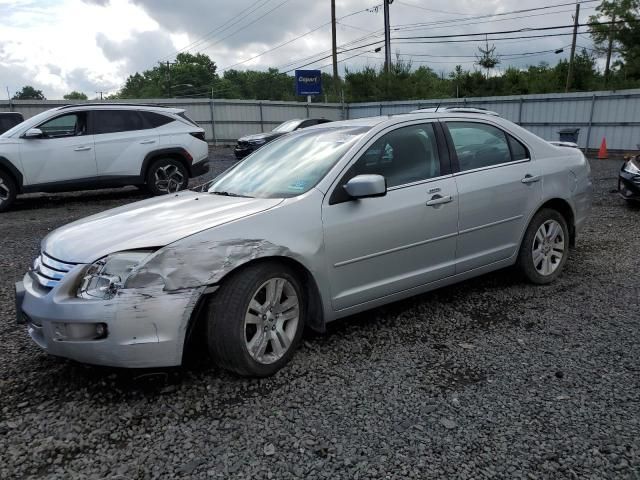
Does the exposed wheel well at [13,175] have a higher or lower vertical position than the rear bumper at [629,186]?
higher

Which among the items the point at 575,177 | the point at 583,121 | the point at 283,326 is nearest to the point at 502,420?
the point at 283,326

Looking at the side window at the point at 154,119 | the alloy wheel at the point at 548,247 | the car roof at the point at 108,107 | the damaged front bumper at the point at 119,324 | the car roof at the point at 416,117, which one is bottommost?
the alloy wheel at the point at 548,247

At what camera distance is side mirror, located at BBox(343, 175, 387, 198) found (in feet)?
10.8

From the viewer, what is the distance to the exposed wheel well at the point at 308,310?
2869mm

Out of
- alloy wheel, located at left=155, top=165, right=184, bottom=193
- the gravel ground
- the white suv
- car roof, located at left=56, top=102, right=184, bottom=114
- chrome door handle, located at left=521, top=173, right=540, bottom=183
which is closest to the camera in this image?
the gravel ground

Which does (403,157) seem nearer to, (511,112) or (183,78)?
(511,112)

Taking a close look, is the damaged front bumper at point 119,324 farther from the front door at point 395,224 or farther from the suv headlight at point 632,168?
the suv headlight at point 632,168

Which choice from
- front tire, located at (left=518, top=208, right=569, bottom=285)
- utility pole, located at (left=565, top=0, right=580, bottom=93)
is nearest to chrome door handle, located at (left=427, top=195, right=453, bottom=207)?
front tire, located at (left=518, top=208, right=569, bottom=285)

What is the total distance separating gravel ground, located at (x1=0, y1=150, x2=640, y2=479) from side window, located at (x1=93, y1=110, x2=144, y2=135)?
607 centimetres

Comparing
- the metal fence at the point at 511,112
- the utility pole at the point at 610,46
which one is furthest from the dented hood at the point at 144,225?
the utility pole at the point at 610,46

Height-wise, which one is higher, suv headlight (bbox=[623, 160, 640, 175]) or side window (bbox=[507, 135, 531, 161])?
side window (bbox=[507, 135, 531, 161])

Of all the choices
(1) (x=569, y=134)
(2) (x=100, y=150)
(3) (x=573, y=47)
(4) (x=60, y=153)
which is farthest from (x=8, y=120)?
(3) (x=573, y=47)

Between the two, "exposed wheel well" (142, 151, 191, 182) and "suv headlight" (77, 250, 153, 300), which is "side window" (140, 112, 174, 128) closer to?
"exposed wheel well" (142, 151, 191, 182)

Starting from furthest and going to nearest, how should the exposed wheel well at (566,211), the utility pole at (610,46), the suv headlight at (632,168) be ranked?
1. the utility pole at (610,46)
2. the suv headlight at (632,168)
3. the exposed wheel well at (566,211)
